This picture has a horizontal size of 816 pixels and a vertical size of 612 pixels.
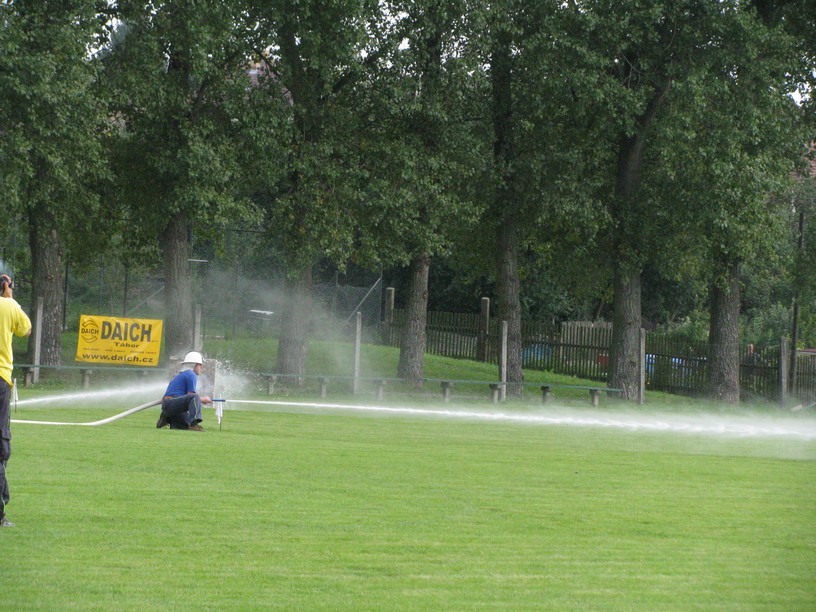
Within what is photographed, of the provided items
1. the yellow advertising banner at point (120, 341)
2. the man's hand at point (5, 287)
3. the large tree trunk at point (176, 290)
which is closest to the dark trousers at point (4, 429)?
the man's hand at point (5, 287)

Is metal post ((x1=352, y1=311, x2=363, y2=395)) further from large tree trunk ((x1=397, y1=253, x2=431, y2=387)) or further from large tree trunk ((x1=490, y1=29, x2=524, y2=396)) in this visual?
large tree trunk ((x1=490, y1=29, x2=524, y2=396))

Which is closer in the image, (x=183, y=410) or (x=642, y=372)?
(x=183, y=410)

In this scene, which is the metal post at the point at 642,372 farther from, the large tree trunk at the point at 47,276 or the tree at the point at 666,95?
the large tree trunk at the point at 47,276

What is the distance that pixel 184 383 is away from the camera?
1881 cm

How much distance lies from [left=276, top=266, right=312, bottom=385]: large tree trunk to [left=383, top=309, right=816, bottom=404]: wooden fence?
175 inches

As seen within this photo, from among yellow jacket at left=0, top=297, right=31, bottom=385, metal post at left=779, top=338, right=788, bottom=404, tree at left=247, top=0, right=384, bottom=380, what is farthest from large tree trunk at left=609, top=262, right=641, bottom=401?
yellow jacket at left=0, top=297, right=31, bottom=385

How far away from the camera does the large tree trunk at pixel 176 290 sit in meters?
33.2

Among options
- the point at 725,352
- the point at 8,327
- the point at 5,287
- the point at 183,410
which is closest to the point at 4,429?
the point at 8,327

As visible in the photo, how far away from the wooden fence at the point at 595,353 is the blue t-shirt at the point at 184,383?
19.0 m

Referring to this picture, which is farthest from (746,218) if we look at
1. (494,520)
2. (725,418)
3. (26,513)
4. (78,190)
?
(26,513)

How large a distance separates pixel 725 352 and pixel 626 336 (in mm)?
3256

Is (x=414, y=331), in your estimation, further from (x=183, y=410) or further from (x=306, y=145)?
(x=183, y=410)

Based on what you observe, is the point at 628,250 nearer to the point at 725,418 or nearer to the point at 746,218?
the point at 746,218

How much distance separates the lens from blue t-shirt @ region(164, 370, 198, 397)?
61.5 feet
